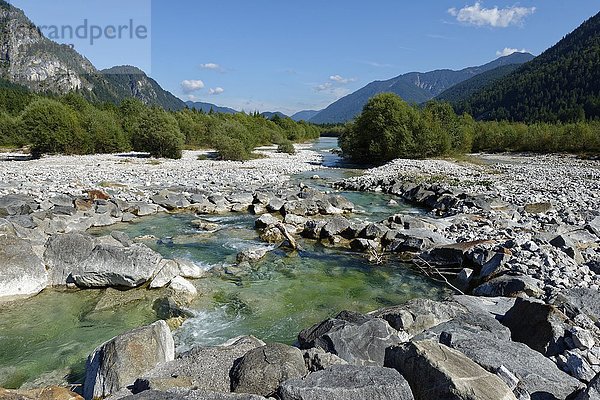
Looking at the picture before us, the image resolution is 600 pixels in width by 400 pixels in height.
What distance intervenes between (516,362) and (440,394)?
5.93 ft

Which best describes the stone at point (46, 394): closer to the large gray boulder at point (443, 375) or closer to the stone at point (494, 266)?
the large gray boulder at point (443, 375)

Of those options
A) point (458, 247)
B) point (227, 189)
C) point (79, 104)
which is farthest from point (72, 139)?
point (458, 247)

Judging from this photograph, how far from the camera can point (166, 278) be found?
11.2 m

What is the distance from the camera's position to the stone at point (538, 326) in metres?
6.65

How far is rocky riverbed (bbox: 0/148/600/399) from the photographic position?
5016mm

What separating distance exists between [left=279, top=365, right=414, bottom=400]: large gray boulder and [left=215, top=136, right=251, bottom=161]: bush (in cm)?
4884

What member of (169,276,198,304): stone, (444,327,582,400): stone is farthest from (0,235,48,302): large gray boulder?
(444,327,582,400): stone

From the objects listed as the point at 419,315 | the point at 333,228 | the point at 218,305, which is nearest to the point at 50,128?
the point at 333,228

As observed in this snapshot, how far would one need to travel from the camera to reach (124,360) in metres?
6.02

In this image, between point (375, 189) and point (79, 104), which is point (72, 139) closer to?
point (79, 104)

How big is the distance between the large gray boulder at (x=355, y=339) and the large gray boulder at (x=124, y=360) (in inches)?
96.7

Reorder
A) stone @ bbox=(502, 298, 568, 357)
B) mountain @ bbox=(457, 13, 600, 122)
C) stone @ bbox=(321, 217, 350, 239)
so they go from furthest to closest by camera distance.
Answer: mountain @ bbox=(457, 13, 600, 122), stone @ bbox=(321, 217, 350, 239), stone @ bbox=(502, 298, 568, 357)

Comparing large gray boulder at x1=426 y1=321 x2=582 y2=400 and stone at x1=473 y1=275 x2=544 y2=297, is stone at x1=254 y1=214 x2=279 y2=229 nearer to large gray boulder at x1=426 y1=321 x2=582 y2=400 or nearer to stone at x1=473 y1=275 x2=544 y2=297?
stone at x1=473 y1=275 x2=544 y2=297

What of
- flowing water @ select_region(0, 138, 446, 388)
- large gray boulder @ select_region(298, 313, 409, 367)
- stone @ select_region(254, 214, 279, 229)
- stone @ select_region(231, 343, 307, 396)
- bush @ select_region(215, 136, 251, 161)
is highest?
bush @ select_region(215, 136, 251, 161)
